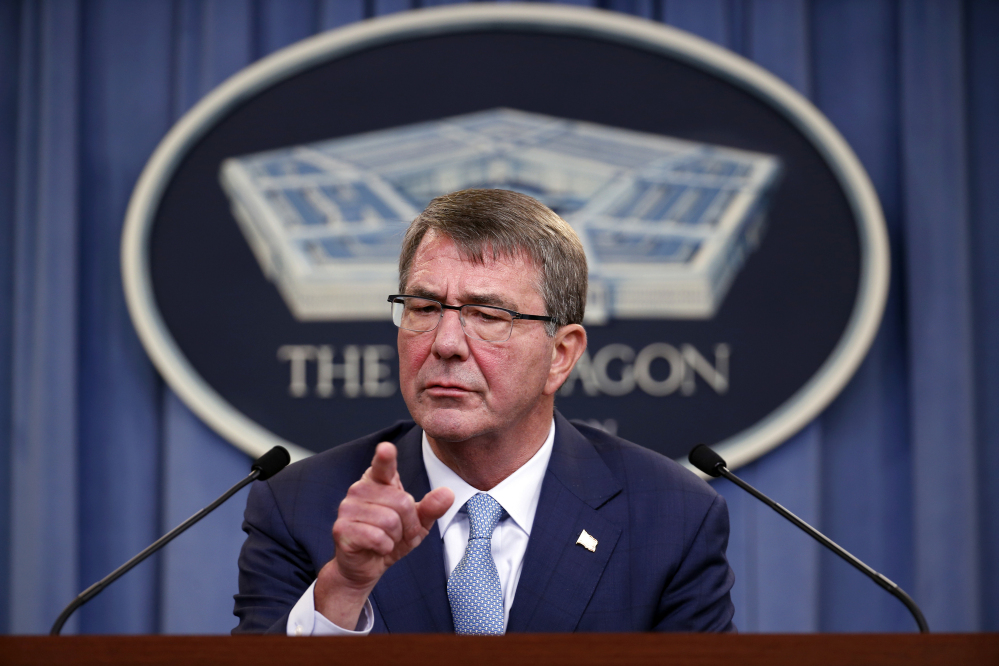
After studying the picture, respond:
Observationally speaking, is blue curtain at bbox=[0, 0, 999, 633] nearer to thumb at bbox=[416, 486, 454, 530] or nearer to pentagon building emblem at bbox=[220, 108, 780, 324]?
pentagon building emblem at bbox=[220, 108, 780, 324]

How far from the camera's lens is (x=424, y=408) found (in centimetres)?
145

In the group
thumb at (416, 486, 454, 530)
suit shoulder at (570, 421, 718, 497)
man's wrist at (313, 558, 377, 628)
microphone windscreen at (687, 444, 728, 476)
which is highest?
thumb at (416, 486, 454, 530)

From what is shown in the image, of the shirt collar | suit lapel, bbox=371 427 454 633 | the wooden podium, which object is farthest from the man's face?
the wooden podium

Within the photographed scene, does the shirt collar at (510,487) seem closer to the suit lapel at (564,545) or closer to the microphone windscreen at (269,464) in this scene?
the suit lapel at (564,545)

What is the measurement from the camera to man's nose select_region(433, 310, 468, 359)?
1438 mm

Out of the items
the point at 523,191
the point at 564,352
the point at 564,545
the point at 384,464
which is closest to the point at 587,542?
the point at 564,545

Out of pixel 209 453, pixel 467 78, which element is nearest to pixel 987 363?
pixel 467 78

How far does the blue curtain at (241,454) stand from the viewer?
8.05 feet

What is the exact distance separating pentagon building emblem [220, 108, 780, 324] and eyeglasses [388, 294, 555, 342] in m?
0.98

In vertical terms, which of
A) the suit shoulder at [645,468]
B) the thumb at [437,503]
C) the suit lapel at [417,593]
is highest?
the thumb at [437,503]

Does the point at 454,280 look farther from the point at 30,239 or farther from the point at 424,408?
the point at 30,239

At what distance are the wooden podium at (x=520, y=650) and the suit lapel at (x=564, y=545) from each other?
666 millimetres

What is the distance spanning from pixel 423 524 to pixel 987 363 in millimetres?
2168

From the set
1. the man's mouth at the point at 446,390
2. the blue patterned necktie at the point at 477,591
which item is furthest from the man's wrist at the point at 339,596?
the man's mouth at the point at 446,390
